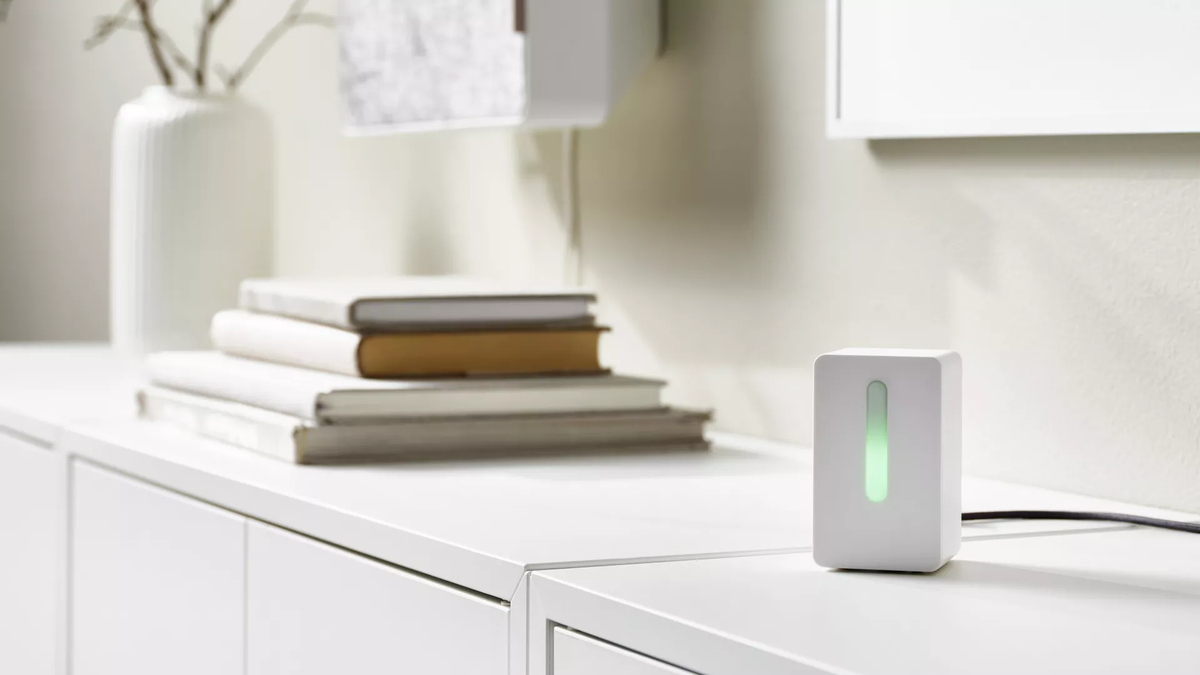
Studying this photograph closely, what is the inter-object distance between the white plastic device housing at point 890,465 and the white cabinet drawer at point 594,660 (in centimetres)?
11

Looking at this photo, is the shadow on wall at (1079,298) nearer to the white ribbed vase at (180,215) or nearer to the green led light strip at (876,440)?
the green led light strip at (876,440)

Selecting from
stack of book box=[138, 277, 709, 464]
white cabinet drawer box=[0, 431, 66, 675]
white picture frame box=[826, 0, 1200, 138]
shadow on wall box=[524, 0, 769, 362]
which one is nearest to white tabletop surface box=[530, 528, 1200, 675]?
white picture frame box=[826, 0, 1200, 138]

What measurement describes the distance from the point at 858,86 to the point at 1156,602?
52 centimetres

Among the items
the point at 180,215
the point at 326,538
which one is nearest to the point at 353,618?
the point at 326,538

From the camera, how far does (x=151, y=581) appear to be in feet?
3.30

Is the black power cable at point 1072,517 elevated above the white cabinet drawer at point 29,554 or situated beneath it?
elevated above

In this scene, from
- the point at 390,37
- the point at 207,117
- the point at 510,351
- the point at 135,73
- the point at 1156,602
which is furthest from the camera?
the point at 135,73

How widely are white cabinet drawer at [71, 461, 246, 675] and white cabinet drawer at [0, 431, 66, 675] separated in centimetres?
4

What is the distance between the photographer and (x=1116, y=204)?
86cm

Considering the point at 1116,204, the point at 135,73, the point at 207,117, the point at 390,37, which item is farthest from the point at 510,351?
the point at 135,73

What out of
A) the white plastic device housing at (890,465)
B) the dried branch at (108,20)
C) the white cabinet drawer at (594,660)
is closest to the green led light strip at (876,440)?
the white plastic device housing at (890,465)

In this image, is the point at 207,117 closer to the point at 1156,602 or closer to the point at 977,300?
the point at 977,300

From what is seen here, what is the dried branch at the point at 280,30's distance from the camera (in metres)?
1.81

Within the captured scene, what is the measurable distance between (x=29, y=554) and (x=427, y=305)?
0.41 meters
